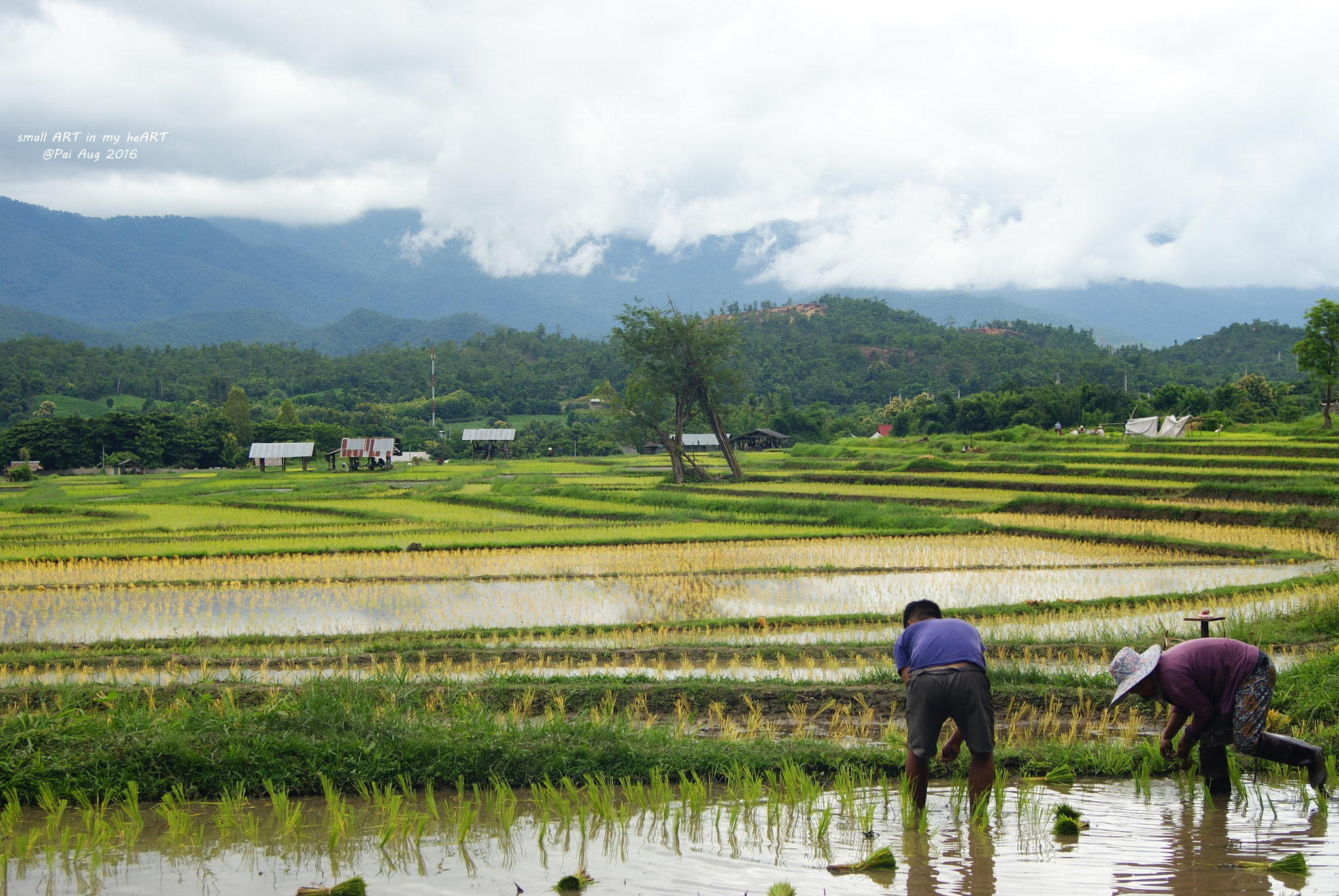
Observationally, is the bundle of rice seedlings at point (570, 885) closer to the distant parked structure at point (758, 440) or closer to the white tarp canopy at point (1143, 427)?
the white tarp canopy at point (1143, 427)

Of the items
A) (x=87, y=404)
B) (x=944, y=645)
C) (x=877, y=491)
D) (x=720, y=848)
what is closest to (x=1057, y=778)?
(x=944, y=645)

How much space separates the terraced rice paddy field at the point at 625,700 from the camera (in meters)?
4.82

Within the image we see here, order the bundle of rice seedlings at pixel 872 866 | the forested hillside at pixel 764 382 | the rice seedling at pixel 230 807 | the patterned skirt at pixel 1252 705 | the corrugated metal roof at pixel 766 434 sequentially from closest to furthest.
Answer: the bundle of rice seedlings at pixel 872 866 → the patterned skirt at pixel 1252 705 → the rice seedling at pixel 230 807 → the forested hillside at pixel 764 382 → the corrugated metal roof at pixel 766 434

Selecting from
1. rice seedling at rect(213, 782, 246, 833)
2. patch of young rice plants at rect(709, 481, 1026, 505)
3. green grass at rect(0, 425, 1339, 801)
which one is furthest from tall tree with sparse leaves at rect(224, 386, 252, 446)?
rice seedling at rect(213, 782, 246, 833)

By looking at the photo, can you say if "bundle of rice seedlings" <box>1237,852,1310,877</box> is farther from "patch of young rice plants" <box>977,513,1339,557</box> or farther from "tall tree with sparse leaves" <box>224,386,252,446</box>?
"tall tree with sparse leaves" <box>224,386,252,446</box>

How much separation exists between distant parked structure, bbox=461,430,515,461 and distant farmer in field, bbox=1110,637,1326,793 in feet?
214

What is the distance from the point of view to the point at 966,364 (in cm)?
10125

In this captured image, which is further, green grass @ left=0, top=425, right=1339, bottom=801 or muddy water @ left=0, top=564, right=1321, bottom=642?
muddy water @ left=0, top=564, right=1321, bottom=642

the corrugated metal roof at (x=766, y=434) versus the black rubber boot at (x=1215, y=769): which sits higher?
the corrugated metal roof at (x=766, y=434)

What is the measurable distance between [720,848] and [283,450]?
59.9 m

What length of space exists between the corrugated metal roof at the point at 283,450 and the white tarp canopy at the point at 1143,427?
4833 cm

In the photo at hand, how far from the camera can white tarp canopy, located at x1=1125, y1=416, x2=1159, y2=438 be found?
1758 inches

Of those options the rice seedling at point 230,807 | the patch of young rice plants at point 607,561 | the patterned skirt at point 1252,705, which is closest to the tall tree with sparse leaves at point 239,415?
the patch of young rice plants at point 607,561

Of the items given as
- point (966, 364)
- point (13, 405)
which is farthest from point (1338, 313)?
point (13, 405)
